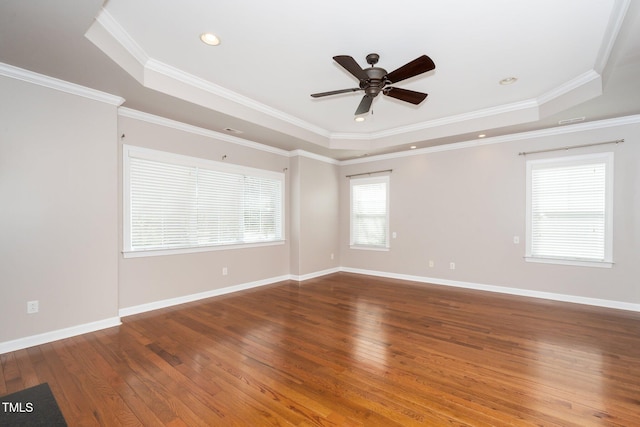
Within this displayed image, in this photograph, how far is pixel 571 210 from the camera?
4.44 metres

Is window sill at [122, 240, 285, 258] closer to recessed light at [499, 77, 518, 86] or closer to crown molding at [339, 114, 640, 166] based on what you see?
crown molding at [339, 114, 640, 166]

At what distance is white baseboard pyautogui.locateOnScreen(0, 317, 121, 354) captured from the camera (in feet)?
9.16

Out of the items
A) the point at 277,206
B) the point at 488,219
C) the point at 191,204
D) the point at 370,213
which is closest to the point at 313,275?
the point at 277,206

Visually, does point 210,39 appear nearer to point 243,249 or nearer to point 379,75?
point 379,75

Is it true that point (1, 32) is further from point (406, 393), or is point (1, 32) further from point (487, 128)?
point (487, 128)

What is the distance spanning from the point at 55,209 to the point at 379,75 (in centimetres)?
365

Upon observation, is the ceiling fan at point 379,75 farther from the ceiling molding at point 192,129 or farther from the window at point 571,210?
the window at point 571,210

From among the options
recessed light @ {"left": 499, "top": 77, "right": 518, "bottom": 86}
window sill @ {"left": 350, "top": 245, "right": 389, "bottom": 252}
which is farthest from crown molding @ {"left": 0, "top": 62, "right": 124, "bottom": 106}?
window sill @ {"left": 350, "top": 245, "right": 389, "bottom": 252}

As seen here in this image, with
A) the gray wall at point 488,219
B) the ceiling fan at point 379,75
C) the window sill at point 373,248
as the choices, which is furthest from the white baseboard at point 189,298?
the ceiling fan at point 379,75

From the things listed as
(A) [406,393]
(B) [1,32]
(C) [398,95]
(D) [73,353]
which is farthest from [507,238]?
(B) [1,32]

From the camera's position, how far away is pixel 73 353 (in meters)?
2.75

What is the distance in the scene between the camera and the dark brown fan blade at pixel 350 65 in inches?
93.8

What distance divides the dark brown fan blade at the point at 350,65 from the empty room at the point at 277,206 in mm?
18

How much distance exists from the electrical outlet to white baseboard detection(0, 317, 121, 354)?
252 millimetres
